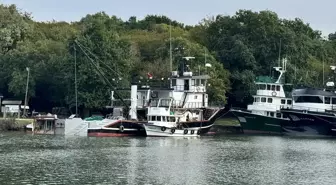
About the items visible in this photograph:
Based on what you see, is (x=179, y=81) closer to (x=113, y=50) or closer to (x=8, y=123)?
(x=113, y=50)

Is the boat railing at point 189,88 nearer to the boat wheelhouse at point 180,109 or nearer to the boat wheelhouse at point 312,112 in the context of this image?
the boat wheelhouse at point 180,109

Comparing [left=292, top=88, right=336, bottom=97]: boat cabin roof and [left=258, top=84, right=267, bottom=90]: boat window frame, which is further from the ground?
[left=258, top=84, right=267, bottom=90]: boat window frame

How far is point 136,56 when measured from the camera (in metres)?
101

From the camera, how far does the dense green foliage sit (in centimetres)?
8575

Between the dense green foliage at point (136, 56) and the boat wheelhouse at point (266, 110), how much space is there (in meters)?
6.28

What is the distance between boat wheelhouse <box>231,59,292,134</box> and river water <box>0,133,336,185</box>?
12.2 metres

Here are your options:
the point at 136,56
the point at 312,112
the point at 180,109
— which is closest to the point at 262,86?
the point at 312,112

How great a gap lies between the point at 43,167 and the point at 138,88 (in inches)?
1337

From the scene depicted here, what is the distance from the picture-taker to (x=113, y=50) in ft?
287

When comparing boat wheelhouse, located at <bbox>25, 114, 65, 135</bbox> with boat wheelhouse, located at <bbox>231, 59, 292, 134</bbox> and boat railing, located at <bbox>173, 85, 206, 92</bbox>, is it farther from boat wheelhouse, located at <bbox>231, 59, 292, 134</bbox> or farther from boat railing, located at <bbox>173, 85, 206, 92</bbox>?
boat wheelhouse, located at <bbox>231, 59, 292, 134</bbox>

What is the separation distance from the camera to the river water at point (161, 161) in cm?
4062

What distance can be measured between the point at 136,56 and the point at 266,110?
86.4 ft

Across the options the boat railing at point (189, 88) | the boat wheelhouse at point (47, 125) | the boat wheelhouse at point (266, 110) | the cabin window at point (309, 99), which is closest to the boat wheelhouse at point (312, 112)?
the cabin window at point (309, 99)

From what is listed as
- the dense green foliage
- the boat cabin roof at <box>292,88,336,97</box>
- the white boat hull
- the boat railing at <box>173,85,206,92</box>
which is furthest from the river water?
the dense green foliage
